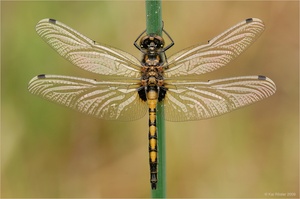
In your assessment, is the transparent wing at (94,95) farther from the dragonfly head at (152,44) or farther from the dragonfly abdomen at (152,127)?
the dragonfly head at (152,44)

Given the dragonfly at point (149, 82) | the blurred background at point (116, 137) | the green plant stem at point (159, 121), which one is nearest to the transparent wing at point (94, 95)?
the dragonfly at point (149, 82)

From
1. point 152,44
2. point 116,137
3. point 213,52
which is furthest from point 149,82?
point 116,137

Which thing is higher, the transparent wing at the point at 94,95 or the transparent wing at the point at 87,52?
the transparent wing at the point at 87,52

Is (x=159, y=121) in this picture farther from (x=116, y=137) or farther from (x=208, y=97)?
(x=116, y=137)

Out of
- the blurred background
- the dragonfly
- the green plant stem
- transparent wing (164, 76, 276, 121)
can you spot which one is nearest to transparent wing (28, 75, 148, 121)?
the dragonfly

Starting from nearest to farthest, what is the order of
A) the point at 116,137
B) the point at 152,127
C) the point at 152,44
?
1. the point at 152,44
2. the point at 152,127
3. the point at 116,137
